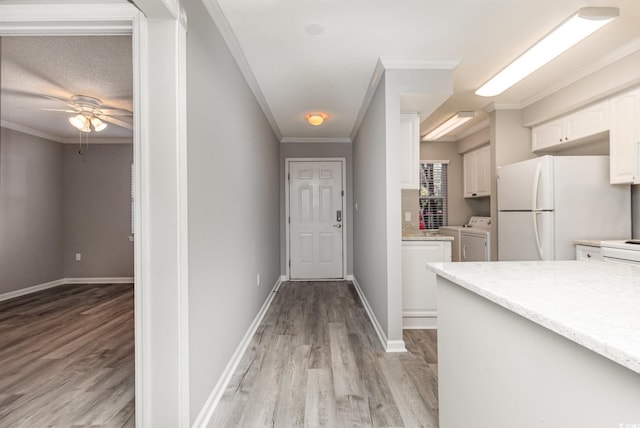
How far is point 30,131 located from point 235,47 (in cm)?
447

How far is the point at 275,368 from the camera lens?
2264 millimetres

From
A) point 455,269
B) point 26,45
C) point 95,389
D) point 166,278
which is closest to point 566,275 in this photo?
point 455,269

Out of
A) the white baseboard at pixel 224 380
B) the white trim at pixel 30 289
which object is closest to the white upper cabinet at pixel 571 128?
the white baseboard at pixel 224 380

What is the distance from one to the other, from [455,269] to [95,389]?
2366mm

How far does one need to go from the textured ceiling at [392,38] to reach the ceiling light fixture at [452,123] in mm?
611

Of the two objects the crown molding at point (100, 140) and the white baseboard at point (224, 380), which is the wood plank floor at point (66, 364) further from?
A: the crown molding at point (100, 140)

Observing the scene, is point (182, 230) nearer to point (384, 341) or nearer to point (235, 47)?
point (235, 47)

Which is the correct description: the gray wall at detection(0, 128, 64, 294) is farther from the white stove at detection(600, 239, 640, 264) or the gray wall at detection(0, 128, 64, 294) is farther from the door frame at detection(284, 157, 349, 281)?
the white stove at detection(600, 239, 640, 264)

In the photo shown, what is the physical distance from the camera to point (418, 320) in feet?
10.1

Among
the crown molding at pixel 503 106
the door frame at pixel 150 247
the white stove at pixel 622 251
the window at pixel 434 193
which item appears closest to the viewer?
the door frame at pixel 150 247

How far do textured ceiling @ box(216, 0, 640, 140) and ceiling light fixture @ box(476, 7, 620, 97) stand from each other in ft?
0.28

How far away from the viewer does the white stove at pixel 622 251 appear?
2.37 m

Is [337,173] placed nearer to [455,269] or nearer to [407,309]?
[407,309]

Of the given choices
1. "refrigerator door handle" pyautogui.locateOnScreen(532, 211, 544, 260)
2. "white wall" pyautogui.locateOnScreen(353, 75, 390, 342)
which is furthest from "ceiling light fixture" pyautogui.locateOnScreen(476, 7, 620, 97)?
"refrigerator door handle" pyautogui.locateOnScreen(532, 211, 544, 260)
